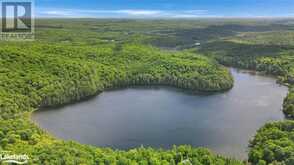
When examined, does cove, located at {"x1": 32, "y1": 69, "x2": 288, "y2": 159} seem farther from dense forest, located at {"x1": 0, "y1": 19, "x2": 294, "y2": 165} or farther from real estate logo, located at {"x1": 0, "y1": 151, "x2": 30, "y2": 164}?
real estate logo, located at {"x1": 0, "y1": 151, "x2": 30, "y2": 164}

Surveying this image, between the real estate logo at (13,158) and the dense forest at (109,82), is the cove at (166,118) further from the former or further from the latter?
the real estate logo at (13,158)

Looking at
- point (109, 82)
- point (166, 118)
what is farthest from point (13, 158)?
point (109, 82)

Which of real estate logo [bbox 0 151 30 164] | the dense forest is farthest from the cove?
real estate logo [bbox 0 151 30 164]

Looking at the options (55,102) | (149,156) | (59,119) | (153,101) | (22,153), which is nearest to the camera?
(22,153)

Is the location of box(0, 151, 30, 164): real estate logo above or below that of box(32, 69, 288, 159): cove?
above

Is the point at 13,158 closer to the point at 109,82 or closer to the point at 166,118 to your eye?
A: the point at 166,118

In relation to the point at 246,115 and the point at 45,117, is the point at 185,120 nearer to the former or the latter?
the point at 246,115

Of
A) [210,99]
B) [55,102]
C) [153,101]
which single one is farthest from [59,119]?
[210,99]

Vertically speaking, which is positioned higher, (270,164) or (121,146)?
(270,164)
